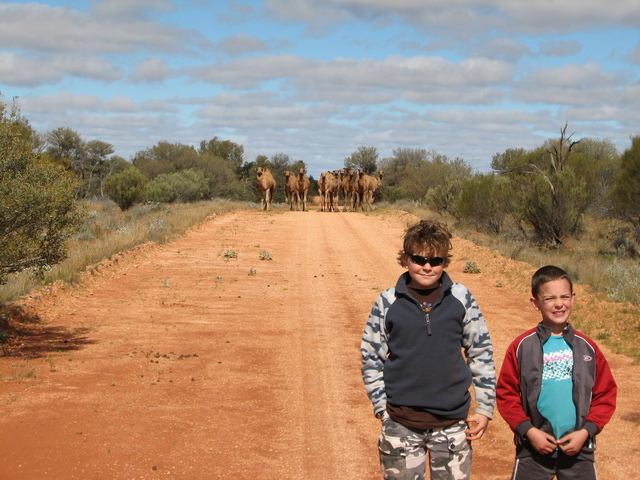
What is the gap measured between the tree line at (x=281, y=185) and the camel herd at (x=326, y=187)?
398 cm

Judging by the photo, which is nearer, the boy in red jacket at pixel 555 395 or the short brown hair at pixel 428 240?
the boy in red jacket at pixel 555 395

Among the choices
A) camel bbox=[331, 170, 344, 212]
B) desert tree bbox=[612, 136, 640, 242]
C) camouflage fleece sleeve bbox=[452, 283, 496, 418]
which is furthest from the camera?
camel bbox=[331, 170, 344, 212]

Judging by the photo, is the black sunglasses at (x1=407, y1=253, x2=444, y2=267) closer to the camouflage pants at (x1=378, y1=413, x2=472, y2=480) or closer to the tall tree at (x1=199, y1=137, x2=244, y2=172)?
the camouflage pants at (x1=378, y1=413, x2=472, y2=480)

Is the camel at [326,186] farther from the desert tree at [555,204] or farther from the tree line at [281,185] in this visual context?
the desert tree at [555,204]

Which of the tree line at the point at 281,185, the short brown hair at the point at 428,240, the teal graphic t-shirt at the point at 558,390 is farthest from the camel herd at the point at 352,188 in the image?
the teal graphic t-shirt at the point at 558,390

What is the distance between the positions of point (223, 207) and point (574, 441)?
1294 inches

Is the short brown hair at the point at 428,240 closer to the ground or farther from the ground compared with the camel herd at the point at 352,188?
closer to the ground

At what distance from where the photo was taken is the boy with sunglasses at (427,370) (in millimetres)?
3805

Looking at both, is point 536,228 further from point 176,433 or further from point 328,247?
point 176,433

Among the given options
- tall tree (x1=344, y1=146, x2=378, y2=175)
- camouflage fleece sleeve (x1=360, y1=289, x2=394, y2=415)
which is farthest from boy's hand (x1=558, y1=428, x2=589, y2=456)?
tall tree (x1=344, y1=146, x2=378, y2=175)

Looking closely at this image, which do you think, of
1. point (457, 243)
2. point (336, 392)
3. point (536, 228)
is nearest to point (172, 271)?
point (336, 392)

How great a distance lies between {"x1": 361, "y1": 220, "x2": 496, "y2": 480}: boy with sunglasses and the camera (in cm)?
380

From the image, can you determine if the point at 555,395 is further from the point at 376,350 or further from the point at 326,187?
the point at 326,187

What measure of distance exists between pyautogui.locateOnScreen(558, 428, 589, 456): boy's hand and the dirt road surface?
6.71ft
